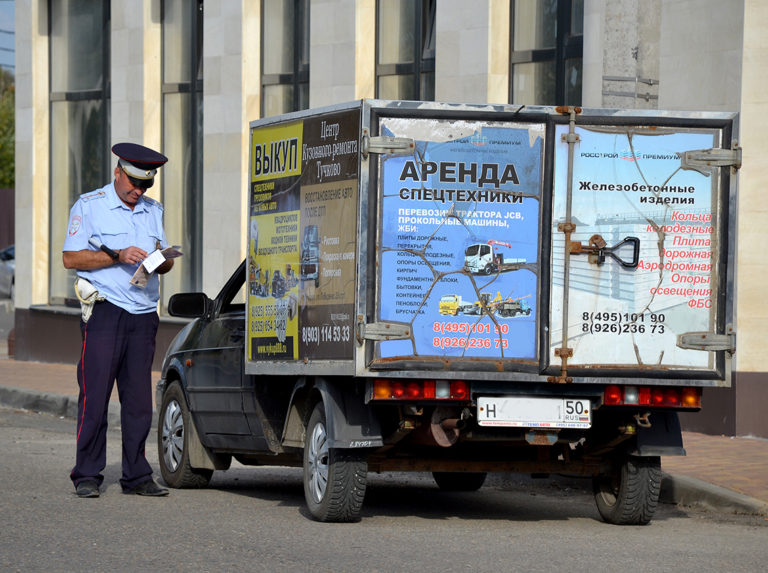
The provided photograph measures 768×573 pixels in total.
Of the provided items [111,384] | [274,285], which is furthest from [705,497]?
[111,384]

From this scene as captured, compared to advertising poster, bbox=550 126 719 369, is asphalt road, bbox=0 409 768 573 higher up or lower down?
lower down

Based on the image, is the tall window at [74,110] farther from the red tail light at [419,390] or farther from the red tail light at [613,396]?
the red tail light at [613,396]

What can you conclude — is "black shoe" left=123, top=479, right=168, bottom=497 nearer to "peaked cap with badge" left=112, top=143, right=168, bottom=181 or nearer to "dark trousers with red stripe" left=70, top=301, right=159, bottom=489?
"dark trousers with red stripe" left=70, top=301, right=159, bottom=489

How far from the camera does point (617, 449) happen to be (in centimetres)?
854

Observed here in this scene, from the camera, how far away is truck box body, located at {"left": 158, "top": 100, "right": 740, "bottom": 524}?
25.6 ft

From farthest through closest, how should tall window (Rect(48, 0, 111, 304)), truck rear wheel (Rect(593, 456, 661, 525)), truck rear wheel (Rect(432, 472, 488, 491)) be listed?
tall window (Rect(48, 0, 111, 304)) → truck rear wheel (Rect(432, 472, 488, 491)) → truck rear wheel (Rect(593, 456, 661, 525))

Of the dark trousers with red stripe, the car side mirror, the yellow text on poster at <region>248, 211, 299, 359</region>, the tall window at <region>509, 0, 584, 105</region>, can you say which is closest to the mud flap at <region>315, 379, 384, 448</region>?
the yellow text on poster at <region>248, 211, 299, 359</region>

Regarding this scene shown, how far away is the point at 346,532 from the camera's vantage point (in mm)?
7766

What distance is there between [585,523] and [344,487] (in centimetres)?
158

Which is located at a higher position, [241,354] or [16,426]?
[241,354]

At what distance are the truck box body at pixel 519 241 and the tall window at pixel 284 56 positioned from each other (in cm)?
1056

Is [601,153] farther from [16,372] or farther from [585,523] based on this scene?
[16,372]

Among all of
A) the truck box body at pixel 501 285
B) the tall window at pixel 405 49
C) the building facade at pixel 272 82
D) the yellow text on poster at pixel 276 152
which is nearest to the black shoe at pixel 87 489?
the truck box body at pixel 501 285

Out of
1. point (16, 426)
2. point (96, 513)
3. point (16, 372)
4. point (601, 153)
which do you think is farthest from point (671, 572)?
point (16, 372)
